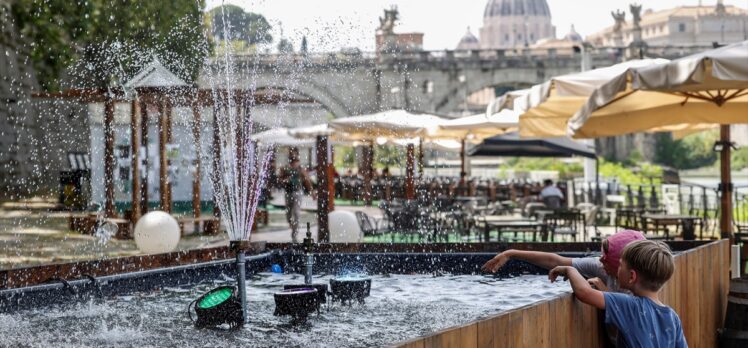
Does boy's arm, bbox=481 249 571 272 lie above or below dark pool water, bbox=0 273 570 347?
above

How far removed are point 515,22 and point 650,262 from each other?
177m

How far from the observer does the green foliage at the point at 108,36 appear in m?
21.2

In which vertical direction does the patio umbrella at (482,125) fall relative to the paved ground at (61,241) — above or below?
above

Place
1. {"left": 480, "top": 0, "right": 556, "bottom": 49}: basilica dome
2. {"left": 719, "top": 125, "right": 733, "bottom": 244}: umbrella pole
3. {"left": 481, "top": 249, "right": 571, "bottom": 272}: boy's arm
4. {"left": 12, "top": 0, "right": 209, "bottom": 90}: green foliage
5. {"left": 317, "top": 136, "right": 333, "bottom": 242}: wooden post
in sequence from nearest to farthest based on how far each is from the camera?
{"left": 481, "top": 249, "right": 571, "bottom": 272}: boy's arm
{"left": 719, "top": 125, "right": 733, "bottom": 244}: umbrella pole
{"left": 317, "top": 136, "right": 333, "bottom": 242}: wooden post
{"left": 12, "top": 0, "right": 209, "bottom": 90}: green foliage
{"left": 480, "top": 0, "right": 556, "bottom": 49}: basilica dome

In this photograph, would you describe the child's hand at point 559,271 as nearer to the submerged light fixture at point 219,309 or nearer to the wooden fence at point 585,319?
the wooden fence at point 585,319

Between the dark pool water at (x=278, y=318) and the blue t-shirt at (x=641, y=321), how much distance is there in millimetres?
1619

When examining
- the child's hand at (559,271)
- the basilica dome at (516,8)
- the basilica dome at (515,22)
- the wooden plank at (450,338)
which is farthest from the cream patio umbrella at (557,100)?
the basilica dome at (516,8)

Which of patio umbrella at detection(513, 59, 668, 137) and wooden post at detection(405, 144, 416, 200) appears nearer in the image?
patio umbrella at detection(513, 59, 668, 137)

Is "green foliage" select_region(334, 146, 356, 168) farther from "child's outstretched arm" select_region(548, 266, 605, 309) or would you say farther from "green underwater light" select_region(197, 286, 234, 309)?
"child's outstretched arm" select_region(548, 266, 605, 309)

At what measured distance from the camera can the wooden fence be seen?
3562 millimetres

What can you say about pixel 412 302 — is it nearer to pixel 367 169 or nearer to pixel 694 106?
pixel 694 106

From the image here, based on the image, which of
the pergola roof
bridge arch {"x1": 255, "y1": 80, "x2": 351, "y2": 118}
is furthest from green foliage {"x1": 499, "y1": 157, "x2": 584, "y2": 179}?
the pergola roof

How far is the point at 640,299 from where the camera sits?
4.19 m

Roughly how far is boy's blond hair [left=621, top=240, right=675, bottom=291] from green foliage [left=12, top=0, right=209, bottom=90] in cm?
1856
